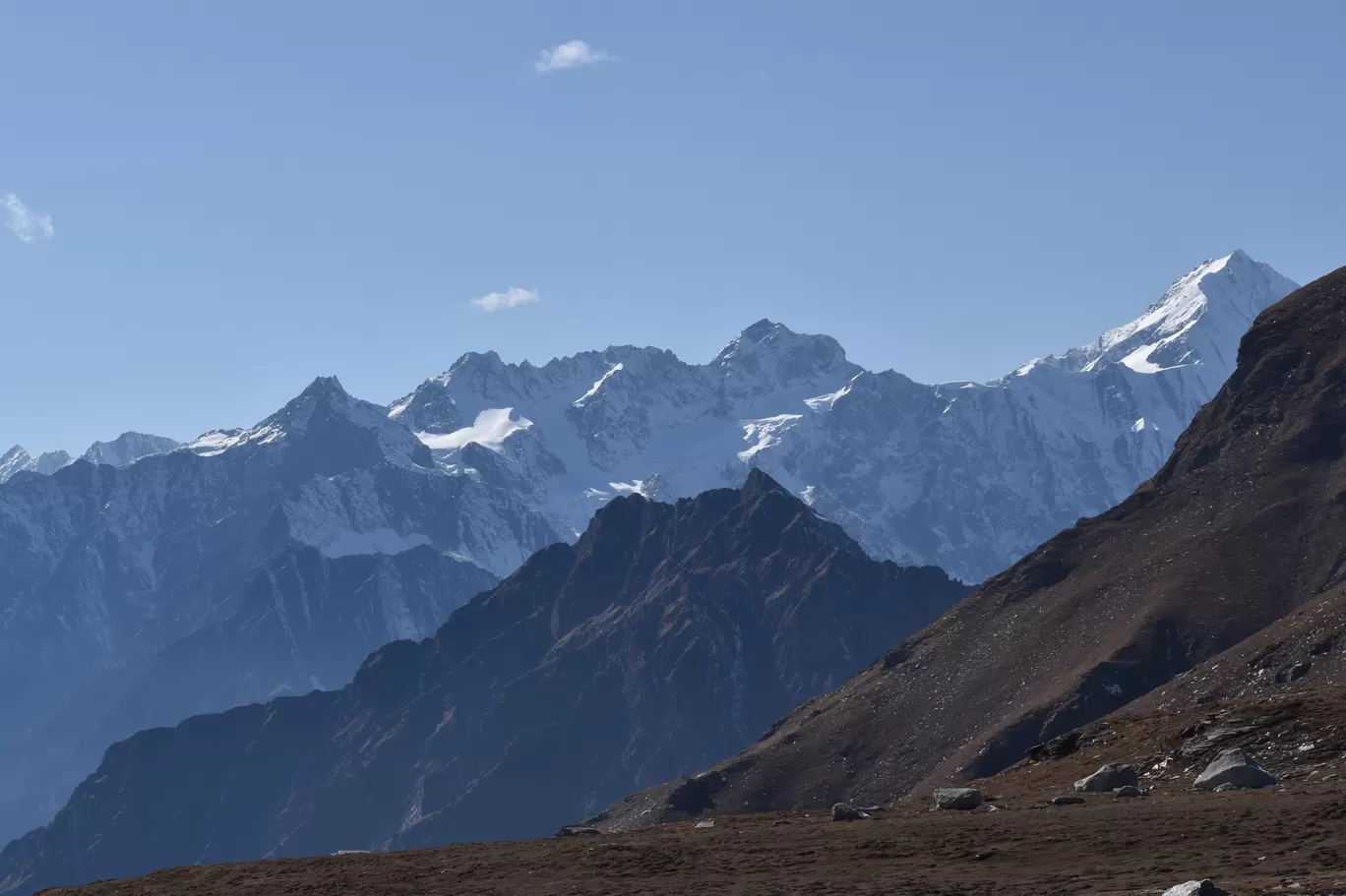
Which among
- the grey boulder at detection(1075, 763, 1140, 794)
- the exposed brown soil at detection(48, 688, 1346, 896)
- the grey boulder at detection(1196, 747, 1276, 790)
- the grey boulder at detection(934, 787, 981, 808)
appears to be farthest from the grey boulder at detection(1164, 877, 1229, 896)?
the grey boulder at detection(1075, 763, 1140, 794)

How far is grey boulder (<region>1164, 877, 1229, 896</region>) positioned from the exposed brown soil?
7.23 ft

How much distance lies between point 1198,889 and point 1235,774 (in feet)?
80.0

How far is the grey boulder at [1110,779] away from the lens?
240 ft

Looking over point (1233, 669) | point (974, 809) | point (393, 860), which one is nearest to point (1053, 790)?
point (974, 809)

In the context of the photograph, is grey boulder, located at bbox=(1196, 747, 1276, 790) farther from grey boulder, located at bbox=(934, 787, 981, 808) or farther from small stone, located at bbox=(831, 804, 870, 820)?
small stone, located at bbox=(831, 804, 870, 820)

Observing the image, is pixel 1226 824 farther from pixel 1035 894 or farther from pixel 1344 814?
pixel 1035 894

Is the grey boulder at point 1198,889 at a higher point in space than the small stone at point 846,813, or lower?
lower

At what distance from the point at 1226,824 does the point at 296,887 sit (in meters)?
33.1

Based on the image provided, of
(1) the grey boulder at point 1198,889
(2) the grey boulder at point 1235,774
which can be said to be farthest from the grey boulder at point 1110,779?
(1) the grey boulder at point 1198,889

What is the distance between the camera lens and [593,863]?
219ft

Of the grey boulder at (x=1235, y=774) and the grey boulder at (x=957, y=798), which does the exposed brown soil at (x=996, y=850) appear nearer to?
the grey boulder at (x=1235, y=774)

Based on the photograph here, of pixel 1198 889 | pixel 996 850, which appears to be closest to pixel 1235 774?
pixel 996 850

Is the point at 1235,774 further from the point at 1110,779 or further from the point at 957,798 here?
the point at 957,798

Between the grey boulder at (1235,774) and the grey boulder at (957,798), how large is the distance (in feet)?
28.4
